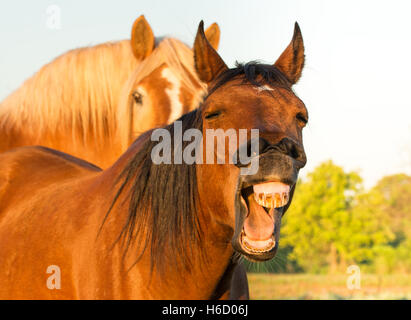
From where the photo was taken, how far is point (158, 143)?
2.98 meters

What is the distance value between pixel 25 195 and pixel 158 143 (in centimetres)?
149

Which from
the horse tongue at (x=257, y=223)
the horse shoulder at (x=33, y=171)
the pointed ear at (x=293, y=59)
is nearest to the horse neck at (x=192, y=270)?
the horse tongue at (x=257, y=223)

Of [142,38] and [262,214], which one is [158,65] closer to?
[142,38]

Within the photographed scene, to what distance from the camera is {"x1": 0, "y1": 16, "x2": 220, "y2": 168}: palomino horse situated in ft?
19.6

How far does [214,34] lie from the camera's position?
6301 mm

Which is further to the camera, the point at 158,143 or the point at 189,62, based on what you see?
the point at 189,62

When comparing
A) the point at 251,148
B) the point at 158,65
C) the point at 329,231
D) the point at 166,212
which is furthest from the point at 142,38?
the point at 329,231

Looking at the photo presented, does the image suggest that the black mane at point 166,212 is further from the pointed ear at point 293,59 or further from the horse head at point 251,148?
the pointed ear at point 293,59

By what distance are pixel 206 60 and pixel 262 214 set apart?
35.2 inches

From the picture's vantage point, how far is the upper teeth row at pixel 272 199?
2.29 metres

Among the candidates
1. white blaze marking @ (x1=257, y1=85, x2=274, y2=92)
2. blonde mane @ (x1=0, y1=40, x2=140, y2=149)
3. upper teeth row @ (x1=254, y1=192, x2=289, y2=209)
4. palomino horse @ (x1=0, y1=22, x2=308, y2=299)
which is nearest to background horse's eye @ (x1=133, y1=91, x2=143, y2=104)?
blonde mane @ (x1=0, y1=40, x2=140, y2=149)

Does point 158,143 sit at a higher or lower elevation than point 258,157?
higher

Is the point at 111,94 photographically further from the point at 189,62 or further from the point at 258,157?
the point at 258,157
